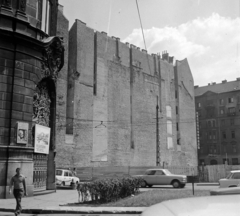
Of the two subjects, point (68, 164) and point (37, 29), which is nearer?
point (37, 29)

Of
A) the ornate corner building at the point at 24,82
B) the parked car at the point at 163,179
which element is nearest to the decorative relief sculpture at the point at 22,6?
the ornate corner building at the point at 24,82

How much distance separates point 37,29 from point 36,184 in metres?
8.15

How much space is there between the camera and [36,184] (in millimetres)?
17188

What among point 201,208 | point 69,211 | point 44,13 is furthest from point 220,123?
point 201,208

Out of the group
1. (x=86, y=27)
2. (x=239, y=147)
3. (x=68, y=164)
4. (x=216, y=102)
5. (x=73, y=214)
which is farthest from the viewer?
→ (x=216, y=102)

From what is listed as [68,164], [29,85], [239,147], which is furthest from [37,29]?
[239,147]

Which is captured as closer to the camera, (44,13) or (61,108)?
(44,13)

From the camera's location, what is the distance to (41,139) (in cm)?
1741

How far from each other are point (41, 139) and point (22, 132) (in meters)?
1.89

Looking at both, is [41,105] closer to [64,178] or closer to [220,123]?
[64,178]

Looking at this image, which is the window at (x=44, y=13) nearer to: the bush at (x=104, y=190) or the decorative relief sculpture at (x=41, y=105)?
the decorative relief sculpture at (x=41, y=105)

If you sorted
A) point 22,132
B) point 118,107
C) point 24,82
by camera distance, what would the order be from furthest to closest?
point 118,107 < point 24,82 < point 22,132

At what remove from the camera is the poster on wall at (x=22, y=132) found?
1544cm

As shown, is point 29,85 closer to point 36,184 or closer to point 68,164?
point 36,184
